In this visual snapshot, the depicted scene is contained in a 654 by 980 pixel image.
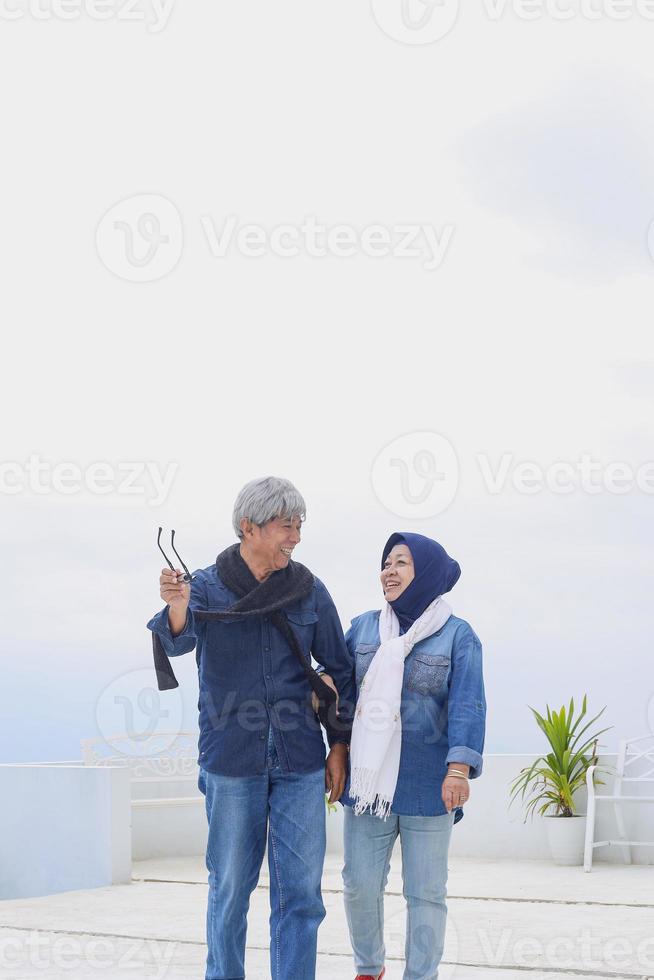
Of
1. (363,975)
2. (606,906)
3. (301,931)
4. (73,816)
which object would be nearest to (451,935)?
(606,906)

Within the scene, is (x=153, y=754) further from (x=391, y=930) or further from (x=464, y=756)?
(x=464, y=756)

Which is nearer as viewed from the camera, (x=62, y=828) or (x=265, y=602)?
(x=265, y=602)

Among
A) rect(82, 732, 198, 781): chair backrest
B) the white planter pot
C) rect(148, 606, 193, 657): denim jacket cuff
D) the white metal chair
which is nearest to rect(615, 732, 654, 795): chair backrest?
the white metal chair

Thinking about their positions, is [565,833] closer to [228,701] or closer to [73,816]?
[73,816]

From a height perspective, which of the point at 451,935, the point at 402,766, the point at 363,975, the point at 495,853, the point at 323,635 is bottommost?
the point at 495,853

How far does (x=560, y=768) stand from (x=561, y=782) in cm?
9

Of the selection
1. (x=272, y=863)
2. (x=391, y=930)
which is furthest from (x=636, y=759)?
(x=272, y=863)

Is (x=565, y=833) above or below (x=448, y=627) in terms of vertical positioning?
below

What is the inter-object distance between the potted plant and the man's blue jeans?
449 cm

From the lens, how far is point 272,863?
3.11 m

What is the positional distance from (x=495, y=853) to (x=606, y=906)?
220 centimetres

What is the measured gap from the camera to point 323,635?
3238mm

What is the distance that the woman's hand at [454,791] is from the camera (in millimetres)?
3113

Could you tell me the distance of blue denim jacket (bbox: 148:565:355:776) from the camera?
307cm
